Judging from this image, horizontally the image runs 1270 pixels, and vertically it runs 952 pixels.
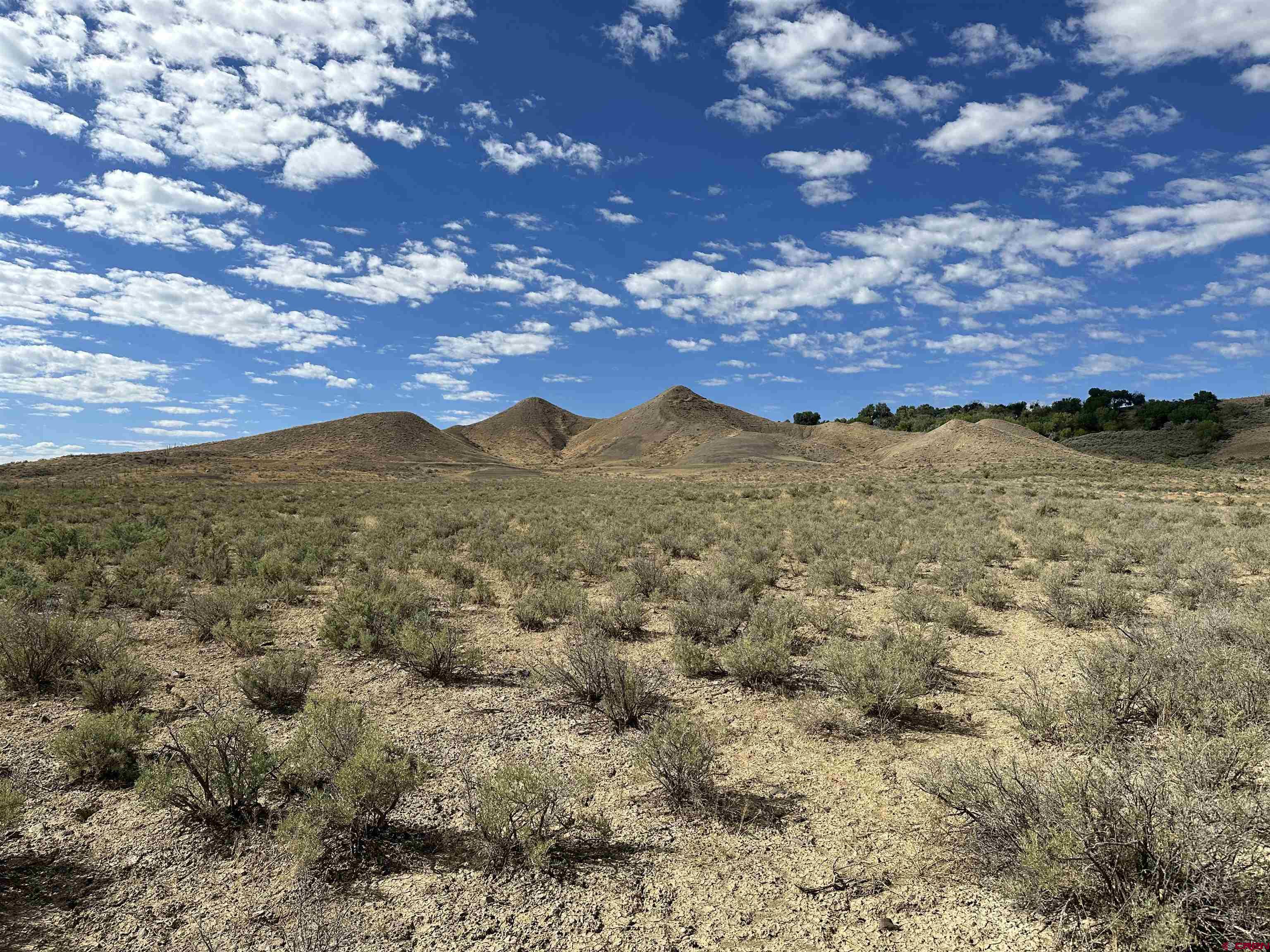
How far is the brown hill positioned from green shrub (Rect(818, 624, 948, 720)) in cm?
10845

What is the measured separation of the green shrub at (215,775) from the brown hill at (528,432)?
110 m

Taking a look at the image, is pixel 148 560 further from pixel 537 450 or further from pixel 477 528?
pixel 537 450

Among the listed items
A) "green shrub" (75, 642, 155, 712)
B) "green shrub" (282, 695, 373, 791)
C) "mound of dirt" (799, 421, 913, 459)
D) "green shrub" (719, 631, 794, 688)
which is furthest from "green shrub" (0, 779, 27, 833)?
"mound of dirt" (799, 421, 913, 459)

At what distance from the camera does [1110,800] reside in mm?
3236

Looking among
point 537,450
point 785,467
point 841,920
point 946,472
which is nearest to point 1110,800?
point 841,920

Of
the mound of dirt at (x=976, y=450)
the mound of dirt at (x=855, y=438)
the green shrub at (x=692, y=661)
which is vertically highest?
the mound of dirt at (x=855, y=438)

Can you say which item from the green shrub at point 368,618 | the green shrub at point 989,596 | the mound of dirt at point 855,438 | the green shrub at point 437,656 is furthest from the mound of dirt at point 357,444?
the green shrub at point 989,596

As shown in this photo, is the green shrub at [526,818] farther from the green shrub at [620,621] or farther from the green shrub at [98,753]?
the green shrub at [620,621]

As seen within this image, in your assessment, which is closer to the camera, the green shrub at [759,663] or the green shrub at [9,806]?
the green shrub at [9,806]

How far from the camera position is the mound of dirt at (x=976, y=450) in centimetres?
5212

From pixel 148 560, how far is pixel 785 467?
197ft

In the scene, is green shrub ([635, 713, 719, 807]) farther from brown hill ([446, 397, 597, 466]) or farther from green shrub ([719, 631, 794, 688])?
brown hill ([446, 397, 597, 466])

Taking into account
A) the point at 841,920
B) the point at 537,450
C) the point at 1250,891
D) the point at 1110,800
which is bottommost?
the point at 841,920

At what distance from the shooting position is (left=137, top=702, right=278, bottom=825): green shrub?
4.16 meters
